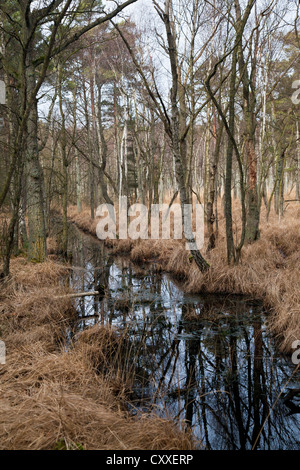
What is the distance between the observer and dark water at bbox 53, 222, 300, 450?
107 inches

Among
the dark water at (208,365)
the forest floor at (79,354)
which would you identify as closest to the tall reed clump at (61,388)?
the forest floor at (79,354)

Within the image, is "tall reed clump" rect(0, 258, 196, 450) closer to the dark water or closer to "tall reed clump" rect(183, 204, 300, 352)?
the dark water

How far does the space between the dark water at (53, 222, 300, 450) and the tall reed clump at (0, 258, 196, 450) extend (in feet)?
0.80

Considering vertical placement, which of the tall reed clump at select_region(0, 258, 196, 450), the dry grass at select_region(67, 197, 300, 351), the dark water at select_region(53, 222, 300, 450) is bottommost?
the dark water at select_region(53, 222, 300, 450)

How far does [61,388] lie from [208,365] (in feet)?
6.21

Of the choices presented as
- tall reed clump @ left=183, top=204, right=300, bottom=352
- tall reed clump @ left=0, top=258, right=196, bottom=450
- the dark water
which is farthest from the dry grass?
tall reed clump @ left=0, top=258, right=196, bottom=450

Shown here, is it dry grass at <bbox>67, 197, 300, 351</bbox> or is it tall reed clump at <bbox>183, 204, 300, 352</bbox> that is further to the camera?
dry grass at <bbox>67, 197, 300, 351</bbox>

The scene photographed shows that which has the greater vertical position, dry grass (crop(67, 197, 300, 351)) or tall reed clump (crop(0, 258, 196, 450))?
dry grass (crop(67, 197, 300, 351))

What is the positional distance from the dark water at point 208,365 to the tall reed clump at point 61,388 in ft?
0.80

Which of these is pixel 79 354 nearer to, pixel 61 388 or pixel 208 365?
pixel 61 388

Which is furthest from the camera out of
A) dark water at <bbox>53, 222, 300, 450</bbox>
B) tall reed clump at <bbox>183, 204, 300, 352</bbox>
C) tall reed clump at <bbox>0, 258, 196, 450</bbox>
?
tall reed clump at <bbox>183, 204, 300, 352</bbox>

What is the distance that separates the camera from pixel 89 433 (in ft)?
7.09

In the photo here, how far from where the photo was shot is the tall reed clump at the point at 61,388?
211 centimetres
